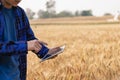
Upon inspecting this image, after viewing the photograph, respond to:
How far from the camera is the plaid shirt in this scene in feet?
8.45

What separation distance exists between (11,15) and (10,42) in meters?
0.37

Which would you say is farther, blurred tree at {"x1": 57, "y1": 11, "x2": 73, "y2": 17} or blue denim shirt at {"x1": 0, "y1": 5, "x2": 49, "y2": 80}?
blurred tree at {"x1": 57, "y1": 11, "x2": 73, "y2": 17}

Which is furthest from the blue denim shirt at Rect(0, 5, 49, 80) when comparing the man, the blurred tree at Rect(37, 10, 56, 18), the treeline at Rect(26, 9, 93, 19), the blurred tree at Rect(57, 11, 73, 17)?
the blurred tree at Rect(37, 10, 56, 18)

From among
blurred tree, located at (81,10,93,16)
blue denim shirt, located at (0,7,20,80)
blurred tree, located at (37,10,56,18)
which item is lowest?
blurred tree, located at (37,10,56,18)

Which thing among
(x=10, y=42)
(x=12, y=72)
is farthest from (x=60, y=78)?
(x=10, y=42)

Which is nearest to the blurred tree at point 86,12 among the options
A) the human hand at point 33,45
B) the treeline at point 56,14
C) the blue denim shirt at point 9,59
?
the treeline at point 56,14

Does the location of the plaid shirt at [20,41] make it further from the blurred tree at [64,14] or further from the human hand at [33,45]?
the blurred tree at [64,14]

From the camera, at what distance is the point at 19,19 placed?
2.98 metres

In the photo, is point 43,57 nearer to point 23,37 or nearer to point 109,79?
point 23,37

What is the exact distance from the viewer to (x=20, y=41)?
267cm

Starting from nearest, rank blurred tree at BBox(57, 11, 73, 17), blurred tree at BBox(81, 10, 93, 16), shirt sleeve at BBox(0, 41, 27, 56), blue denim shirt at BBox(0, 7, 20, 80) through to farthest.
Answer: shirt sleeve at BBox(0, 41, 27, 56)
blue denim shirt at BBox(0, 7, 20, 80)
blurred tree at BBox(81, 10, 93, 16)
blurred tree at BBox(57, 11, 73, 17)

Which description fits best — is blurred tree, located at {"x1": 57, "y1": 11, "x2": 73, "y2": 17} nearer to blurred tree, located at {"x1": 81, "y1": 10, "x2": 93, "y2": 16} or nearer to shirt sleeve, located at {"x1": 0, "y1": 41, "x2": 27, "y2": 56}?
blurred tree, located at {"x1": 81, "y1": 10, "x2": 93, "y2": 16}

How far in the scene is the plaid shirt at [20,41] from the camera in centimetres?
258

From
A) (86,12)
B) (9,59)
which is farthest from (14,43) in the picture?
(86,12)
